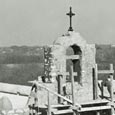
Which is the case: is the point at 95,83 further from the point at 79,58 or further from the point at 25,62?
the point at 25,62

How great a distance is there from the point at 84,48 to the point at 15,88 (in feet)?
37.3

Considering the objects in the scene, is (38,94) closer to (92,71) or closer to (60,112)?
(60,112)

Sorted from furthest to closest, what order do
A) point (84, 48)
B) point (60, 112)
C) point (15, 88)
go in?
point (15, 88) → point (84, 48) → point (60, 112)

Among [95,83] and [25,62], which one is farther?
[25,62]

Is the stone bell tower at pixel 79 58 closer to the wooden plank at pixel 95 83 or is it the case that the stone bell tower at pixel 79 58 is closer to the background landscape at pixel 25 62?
the wooden plank at pixel 95 83

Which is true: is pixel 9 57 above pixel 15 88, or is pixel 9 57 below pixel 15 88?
above

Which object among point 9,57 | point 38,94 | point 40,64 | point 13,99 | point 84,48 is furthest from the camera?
point 9,57

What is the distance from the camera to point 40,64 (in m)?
44.7

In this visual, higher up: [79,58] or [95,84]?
[79,58]

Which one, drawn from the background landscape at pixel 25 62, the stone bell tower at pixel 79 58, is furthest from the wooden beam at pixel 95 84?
the background landscape at pixel 25 62

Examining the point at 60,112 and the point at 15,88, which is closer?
the point at 60,112

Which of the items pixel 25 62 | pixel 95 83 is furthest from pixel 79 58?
pixel 25 62

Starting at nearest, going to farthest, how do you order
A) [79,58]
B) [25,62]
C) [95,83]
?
[95,83]
[79,58]
[25,62]

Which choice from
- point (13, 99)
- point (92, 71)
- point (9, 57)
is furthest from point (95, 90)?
point (9, 57)
